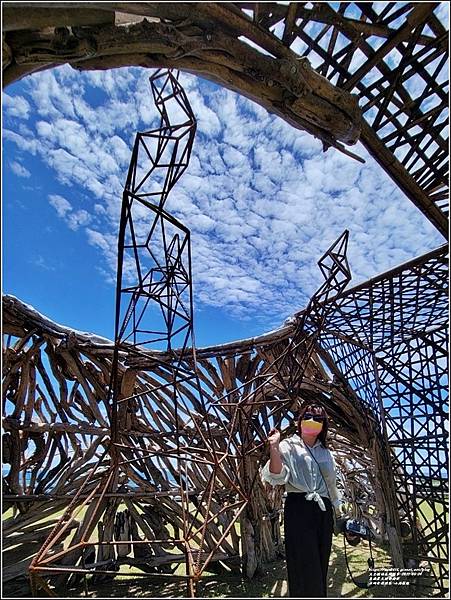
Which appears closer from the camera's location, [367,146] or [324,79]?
[324,79]

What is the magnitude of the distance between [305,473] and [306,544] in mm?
472

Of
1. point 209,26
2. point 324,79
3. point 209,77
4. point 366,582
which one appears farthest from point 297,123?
point 366,582

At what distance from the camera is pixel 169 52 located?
283 centimetres

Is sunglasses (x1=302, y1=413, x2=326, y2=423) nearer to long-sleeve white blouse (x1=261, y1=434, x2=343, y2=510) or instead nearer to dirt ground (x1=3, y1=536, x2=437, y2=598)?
long-sleeve white blouse (x1=261, y1=434, x2=343, y2=510)

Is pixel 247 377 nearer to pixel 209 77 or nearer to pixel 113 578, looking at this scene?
pixel 113 578

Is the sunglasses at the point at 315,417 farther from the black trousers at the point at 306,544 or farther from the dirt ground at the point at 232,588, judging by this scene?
the dirt ground at the point at 232,588

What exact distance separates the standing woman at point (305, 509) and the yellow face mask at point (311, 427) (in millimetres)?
138

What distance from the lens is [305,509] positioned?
3.19m

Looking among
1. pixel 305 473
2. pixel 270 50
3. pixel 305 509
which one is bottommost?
pixel 305 509

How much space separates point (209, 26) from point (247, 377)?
7.55 metres

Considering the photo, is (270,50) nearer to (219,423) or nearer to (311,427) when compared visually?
(311,427)

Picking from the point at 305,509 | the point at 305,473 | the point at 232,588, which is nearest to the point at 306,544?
the point at 305,509

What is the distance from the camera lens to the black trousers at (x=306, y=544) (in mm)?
3057

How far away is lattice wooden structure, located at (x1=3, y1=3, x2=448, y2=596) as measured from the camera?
2830 millimetres
